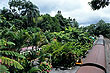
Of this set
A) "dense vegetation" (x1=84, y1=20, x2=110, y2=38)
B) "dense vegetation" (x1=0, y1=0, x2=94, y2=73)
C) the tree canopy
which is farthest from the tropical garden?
"dense vegetation" (x1=84, y1=20, x2=110, y2=38)

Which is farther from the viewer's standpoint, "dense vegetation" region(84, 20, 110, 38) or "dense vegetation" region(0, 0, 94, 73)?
"dense vegetation" region(84, 20, 110, 38)

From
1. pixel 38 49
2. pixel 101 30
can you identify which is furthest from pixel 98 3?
pixel 101 30

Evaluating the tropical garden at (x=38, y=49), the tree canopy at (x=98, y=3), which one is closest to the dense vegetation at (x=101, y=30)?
the tree canopy at (x=98, y=3)

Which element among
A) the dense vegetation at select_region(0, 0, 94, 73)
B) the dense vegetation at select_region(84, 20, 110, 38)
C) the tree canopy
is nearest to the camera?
the dense vegetation at select_region(0, 0, 94, 73)

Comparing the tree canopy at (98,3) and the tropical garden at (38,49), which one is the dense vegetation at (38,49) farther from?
the tree canopy at (98,3)

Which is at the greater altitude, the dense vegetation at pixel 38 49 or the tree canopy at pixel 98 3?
the tree canopy at pixel 98 3

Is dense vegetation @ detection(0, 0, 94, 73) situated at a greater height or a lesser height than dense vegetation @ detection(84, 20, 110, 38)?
lesser

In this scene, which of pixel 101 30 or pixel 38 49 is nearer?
pixel 38 49

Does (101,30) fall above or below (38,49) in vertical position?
above

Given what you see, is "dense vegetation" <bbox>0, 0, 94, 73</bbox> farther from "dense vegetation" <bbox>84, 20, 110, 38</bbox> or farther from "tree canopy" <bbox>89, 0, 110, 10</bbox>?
"dense vegetation" <bbox>84, 20, 110, 38</bbox>

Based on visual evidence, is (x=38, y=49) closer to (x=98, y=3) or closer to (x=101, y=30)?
(x=98, y=3)

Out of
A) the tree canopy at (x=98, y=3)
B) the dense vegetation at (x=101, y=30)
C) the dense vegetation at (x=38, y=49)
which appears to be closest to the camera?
the dense vegetation at (x=38, y=49)

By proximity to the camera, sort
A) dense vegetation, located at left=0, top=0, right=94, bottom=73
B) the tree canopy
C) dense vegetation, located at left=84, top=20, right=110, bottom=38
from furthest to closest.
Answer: dense vegetation, located at left=84, top=20, right=110, bottom=38 < the tree canopy < dense vegetation, located at left=0, top=0, right=94, bottom=73

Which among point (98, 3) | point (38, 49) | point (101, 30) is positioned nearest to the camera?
point (38, 49)
